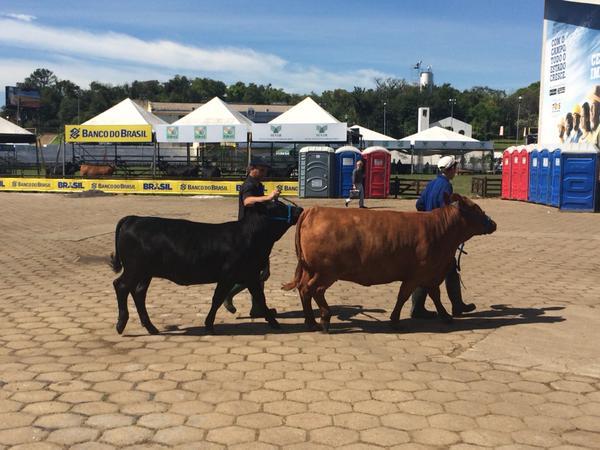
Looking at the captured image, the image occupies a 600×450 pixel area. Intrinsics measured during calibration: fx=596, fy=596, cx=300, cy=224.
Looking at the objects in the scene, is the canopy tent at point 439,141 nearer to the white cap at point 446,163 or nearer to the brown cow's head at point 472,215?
the white cap at point 446,163

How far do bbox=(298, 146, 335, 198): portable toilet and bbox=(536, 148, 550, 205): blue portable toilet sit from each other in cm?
761

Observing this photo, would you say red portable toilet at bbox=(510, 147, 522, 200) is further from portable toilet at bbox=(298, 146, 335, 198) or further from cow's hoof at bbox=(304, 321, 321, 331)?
cow's hoof at bbox=(304, 321, 321, 331)

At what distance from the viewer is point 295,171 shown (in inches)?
1193

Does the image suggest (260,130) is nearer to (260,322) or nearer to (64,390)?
(260,322)

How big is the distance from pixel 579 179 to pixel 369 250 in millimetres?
15658

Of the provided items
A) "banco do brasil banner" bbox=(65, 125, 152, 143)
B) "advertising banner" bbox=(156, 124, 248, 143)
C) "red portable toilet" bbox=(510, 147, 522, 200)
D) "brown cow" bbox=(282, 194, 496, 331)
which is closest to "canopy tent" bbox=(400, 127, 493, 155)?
"red portable toilet" bbox=(510, 147, 522, 200)

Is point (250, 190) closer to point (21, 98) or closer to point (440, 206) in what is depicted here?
point (440, 206)

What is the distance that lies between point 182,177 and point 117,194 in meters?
3.80

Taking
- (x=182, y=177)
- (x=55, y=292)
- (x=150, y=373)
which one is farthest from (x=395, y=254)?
(x=182, y=177)

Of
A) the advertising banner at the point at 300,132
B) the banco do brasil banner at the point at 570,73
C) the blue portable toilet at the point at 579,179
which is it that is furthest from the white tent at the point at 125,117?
the banco do brasil banner at the point at 570,73

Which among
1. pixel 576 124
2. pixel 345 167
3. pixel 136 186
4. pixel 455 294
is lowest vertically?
pixel 455 294

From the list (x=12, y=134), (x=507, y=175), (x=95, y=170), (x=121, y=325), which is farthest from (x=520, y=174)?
(x=12, y=134)

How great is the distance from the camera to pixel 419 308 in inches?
258

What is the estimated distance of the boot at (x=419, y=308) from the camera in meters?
6.47
